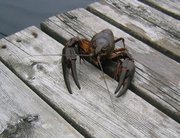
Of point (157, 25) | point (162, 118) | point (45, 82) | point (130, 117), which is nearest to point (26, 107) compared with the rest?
point (45, 82)

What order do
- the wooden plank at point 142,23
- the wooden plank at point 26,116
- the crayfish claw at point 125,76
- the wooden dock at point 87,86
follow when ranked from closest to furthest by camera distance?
the wooden plank at point 26,116 → the wooden dock at point 87,86 → the crayfish claw at point 125,76 → the wooden plank at point 142,23

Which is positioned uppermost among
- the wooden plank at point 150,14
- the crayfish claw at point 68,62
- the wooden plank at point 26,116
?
the crayfish claw at point 68,62

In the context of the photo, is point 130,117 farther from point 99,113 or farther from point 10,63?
point 10,63

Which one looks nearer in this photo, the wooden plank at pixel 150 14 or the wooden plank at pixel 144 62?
the wooden plank at pixel 144 62

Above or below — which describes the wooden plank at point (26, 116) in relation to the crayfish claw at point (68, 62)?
below

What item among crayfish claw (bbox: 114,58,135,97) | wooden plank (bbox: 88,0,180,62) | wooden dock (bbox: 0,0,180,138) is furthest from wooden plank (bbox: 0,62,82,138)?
wooden plank (bbox: 88,0,180,62)

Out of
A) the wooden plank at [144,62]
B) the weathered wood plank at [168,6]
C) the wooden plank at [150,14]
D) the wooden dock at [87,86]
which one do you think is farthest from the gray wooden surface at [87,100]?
the weathered wood plank at [168,6]

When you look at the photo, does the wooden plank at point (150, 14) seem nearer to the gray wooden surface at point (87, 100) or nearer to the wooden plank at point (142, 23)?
the wooden plank at point (142, 23)
